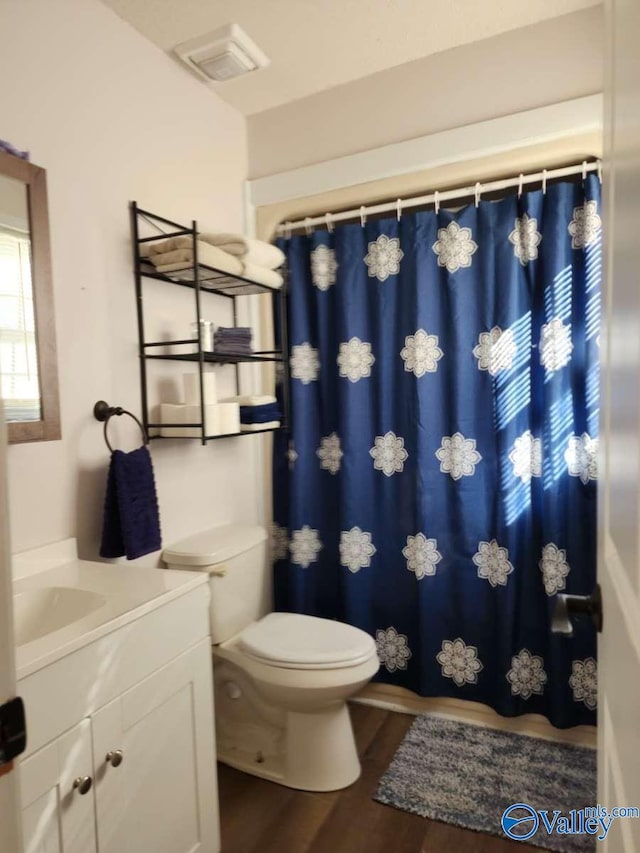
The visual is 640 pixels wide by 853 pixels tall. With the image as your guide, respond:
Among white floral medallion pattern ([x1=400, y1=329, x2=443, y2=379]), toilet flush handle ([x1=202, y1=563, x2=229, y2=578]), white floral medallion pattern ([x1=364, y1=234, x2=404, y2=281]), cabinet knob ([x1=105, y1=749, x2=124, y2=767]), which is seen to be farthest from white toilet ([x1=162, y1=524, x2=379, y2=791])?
white floral medallion pattern ([x1=364, y1=234, x2=404, y2=281])

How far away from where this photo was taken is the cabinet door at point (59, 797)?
973mm

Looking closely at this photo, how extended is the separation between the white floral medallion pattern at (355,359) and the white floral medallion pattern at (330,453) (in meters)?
0.27

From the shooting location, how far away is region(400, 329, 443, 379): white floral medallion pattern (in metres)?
2.12

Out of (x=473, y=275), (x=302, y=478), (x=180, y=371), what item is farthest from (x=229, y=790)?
(x=473, y=275)

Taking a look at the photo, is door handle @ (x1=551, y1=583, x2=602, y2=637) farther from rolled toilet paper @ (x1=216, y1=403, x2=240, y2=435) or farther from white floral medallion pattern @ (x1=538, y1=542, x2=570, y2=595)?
rolled toilet paper @ (x1=216, y1=403, x2=240, y2=435)

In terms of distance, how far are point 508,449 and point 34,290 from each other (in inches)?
63.1

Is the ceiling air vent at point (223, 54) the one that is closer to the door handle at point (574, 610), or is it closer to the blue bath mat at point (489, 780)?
the door handle at point (574, 610)

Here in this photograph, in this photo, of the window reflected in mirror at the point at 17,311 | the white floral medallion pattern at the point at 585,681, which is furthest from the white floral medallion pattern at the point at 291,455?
the white floral medallion pattern at the point at 585,681

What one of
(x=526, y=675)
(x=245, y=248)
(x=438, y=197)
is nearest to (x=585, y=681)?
(x=526, y=675)

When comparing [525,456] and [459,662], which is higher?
[525,456]

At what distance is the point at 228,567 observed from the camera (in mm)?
1919

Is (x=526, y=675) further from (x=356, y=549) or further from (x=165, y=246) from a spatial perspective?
(x=165, y=246)

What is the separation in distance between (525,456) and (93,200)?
5.48 feet

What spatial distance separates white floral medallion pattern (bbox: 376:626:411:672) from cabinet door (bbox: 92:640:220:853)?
95 centimetres
